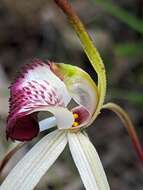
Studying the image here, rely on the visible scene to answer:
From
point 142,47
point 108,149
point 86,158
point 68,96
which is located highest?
point 68,96

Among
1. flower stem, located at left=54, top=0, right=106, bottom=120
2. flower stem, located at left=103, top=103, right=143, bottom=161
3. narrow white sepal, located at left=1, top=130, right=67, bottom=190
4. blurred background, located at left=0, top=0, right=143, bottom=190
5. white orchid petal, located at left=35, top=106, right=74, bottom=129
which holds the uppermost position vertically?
flower stem, located at left=54, top=0, right=106, bottom=120

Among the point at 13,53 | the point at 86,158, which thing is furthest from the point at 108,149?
the point at 86,158

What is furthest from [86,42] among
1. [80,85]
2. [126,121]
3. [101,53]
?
[101,53]

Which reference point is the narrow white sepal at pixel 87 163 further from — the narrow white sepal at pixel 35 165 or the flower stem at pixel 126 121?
the flower stem at pixel 126 121

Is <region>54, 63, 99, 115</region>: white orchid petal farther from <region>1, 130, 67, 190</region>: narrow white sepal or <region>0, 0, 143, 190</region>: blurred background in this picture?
<region>0, 0, 143, 190</region>: blurred background

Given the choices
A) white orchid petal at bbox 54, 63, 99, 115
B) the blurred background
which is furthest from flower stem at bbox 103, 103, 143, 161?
the blurred background

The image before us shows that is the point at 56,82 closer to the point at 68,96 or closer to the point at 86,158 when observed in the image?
the point at 68,96

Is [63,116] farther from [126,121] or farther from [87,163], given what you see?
[126,121]
